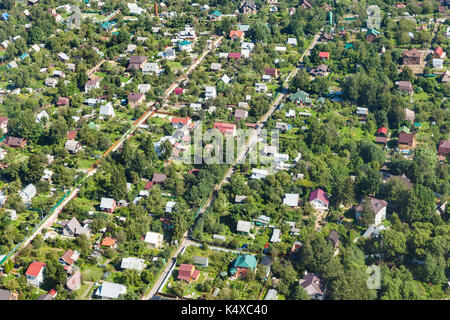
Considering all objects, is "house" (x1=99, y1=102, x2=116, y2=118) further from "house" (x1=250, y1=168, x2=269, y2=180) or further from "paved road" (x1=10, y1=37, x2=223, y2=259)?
"house" (x1=250, y1=168, x2=269, y2=180)

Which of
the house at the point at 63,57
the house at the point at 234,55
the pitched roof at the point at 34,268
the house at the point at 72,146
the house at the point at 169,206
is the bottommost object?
the house at the point at 169,206

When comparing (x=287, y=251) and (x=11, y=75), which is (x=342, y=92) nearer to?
(x=287, y=251)

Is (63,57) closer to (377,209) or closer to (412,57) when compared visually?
(412,57)

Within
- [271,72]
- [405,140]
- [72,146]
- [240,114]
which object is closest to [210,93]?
[240,114]

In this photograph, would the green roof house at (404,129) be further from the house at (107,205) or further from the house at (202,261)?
Result: the house at (107,205)

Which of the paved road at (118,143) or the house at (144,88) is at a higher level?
the house at (144,88)

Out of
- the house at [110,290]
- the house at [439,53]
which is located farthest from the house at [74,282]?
the house at [439,53]

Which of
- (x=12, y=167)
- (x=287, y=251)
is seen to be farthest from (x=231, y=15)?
(x=287, y=251)
